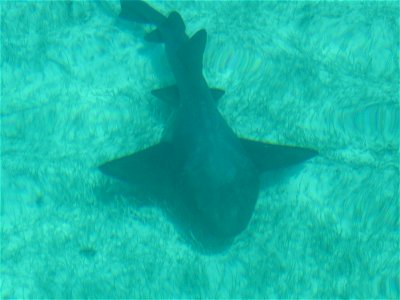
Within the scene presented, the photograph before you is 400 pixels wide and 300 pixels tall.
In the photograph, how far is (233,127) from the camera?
6.34 metres

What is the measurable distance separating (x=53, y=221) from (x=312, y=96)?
3870mm

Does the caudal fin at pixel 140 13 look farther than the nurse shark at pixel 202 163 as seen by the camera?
Yes

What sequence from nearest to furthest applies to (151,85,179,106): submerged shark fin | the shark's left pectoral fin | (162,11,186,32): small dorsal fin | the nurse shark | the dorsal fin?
the nurse shark < the shark's left pectoral fin < the dorsal fin < (151,85,179,106): submerged shark fin < (162,11,186,32): small dorsal fin

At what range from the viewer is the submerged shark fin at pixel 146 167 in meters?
5.42

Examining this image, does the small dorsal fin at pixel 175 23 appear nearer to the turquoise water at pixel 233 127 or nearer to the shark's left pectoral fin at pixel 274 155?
the turquoise water at pixel 233 127

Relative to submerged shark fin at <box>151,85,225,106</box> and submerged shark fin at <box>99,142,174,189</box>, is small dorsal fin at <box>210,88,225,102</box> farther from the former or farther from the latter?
submerged shark fin at <box>99,142,174,189</box>

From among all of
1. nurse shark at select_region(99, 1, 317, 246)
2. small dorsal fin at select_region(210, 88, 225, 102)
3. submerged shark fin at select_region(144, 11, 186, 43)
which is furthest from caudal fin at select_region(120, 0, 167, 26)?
small dorsal fin at select_region(210, 88, 225, 102)

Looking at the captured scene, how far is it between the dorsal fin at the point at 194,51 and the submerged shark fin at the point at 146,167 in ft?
4.15

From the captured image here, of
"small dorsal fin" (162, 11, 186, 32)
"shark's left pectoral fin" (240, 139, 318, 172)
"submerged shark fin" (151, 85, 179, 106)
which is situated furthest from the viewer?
"small dorsal fin" (162, 11, 186, 32)

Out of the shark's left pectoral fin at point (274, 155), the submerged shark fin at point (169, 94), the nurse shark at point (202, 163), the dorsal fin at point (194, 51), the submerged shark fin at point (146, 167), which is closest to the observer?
the nurse shark at point (202, 163)

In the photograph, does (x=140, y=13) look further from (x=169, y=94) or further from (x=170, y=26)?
(x=169, y=94)

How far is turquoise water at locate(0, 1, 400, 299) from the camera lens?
5090 mm

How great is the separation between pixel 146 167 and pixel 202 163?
2.29 ft

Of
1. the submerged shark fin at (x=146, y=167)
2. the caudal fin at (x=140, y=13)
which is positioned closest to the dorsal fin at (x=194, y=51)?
the caudal fin at (x=140, y=13)
